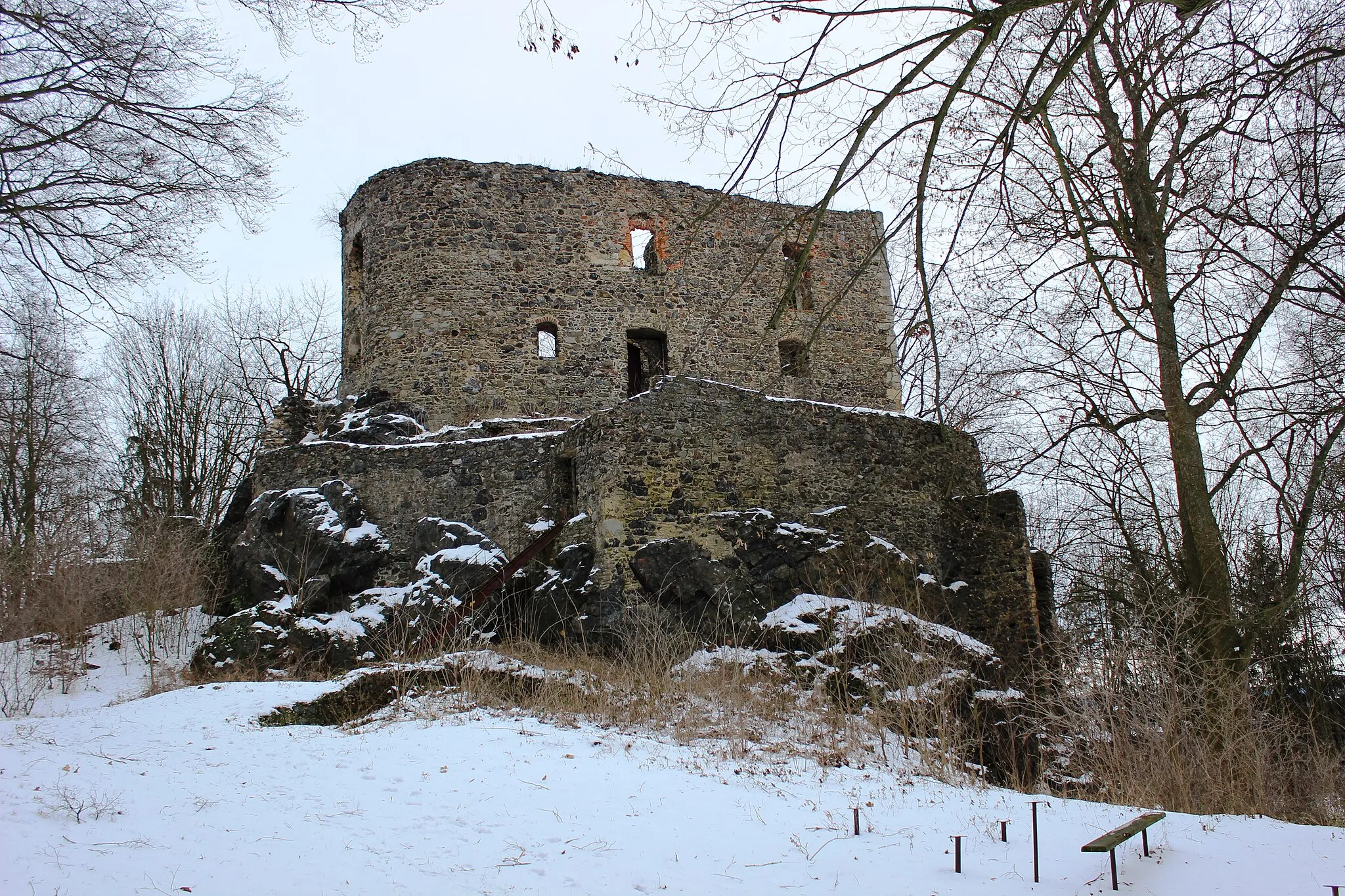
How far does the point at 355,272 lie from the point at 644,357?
5520mm

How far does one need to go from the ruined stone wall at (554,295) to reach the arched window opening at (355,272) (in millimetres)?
33

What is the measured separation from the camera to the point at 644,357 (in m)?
17.5

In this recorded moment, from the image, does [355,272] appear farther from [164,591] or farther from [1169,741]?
[1169,741]

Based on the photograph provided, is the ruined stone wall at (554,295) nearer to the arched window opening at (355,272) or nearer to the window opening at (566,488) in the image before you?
the arched window opening at (355,272)

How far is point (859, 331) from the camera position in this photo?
59.0ft

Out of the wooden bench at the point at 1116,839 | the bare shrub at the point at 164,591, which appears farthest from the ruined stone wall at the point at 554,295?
the wooden bench at the point at 1116,839

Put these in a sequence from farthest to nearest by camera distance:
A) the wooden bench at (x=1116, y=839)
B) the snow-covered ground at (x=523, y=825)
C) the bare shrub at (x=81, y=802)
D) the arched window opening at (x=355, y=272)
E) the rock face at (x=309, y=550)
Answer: the arched window opening at (x=355, y=272)
the rock face at (x=309, y=550)
the bare shrub at (x=81, y=802)
the snow-covered ground at (x=523, y=825)
the wooden bench at (x=1116, y=839)

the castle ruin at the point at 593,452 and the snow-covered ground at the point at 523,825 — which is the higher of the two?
the castle ruin at the point at 593,452

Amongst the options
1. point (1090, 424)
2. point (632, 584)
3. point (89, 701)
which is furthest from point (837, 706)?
point (89, 701)

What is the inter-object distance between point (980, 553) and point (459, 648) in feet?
22.8

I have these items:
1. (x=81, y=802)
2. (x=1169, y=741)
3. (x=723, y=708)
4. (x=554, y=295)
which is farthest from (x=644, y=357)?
(x=81, y=802)

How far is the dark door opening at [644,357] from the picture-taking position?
16922 mm

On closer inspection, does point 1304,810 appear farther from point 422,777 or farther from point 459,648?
point 459,648

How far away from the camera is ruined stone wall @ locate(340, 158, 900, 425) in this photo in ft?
51.9
